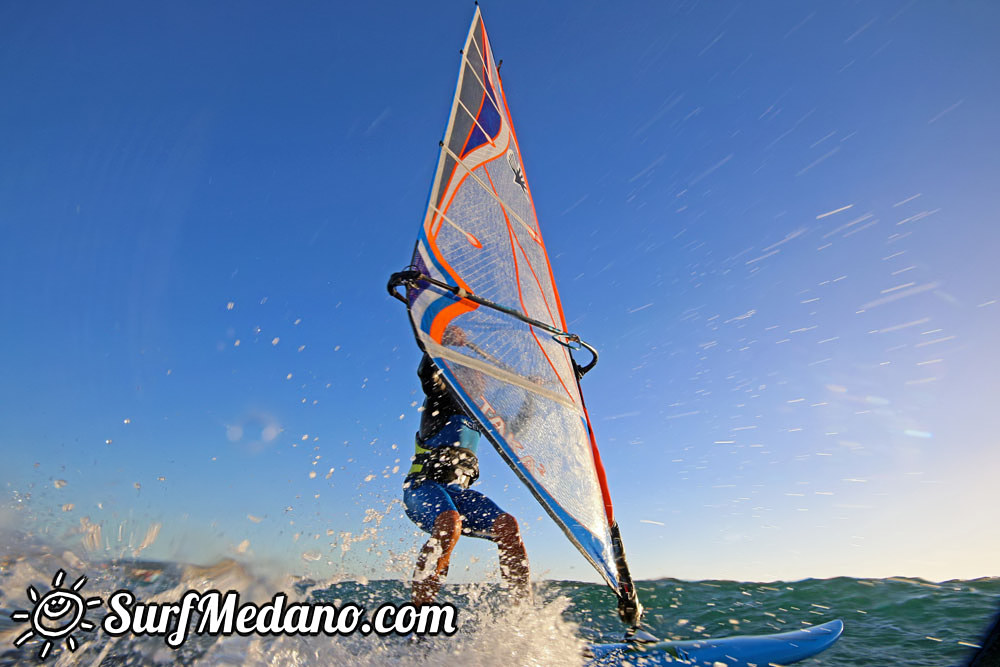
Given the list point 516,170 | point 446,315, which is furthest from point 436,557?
point 516,170

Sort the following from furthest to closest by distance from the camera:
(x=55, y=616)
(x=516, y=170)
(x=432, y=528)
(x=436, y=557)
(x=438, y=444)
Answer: (x=516, y=170), (x=438, y=444), (x=432, y=528), (x=436, y=557), (x=55, y=616)

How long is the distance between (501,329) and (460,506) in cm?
101

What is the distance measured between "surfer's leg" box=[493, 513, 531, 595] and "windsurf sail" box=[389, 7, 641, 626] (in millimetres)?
261

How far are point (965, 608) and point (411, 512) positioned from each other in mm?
6062

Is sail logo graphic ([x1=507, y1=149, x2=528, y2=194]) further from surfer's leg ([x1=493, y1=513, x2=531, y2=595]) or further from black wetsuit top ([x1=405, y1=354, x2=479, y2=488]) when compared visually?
surfer's leg ([x1=493, y1=513, x2=531, y2=595])

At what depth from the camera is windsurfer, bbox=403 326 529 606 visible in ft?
7.60

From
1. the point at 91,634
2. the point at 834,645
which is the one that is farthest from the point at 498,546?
the point at 834,645

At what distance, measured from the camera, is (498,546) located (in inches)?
101

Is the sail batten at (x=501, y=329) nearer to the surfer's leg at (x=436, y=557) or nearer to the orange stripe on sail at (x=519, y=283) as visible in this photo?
the orange stripe on sail at (x=519, y=283)

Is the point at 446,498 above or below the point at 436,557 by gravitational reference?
above

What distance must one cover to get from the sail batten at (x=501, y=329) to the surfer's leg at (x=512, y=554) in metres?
0.26

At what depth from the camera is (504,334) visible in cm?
266

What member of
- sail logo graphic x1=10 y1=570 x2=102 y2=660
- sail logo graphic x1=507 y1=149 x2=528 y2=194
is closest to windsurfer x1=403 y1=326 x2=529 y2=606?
sail logo graphic x1=10 y1=570 x2=102 y2=660

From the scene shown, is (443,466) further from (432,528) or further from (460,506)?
(432,528)
